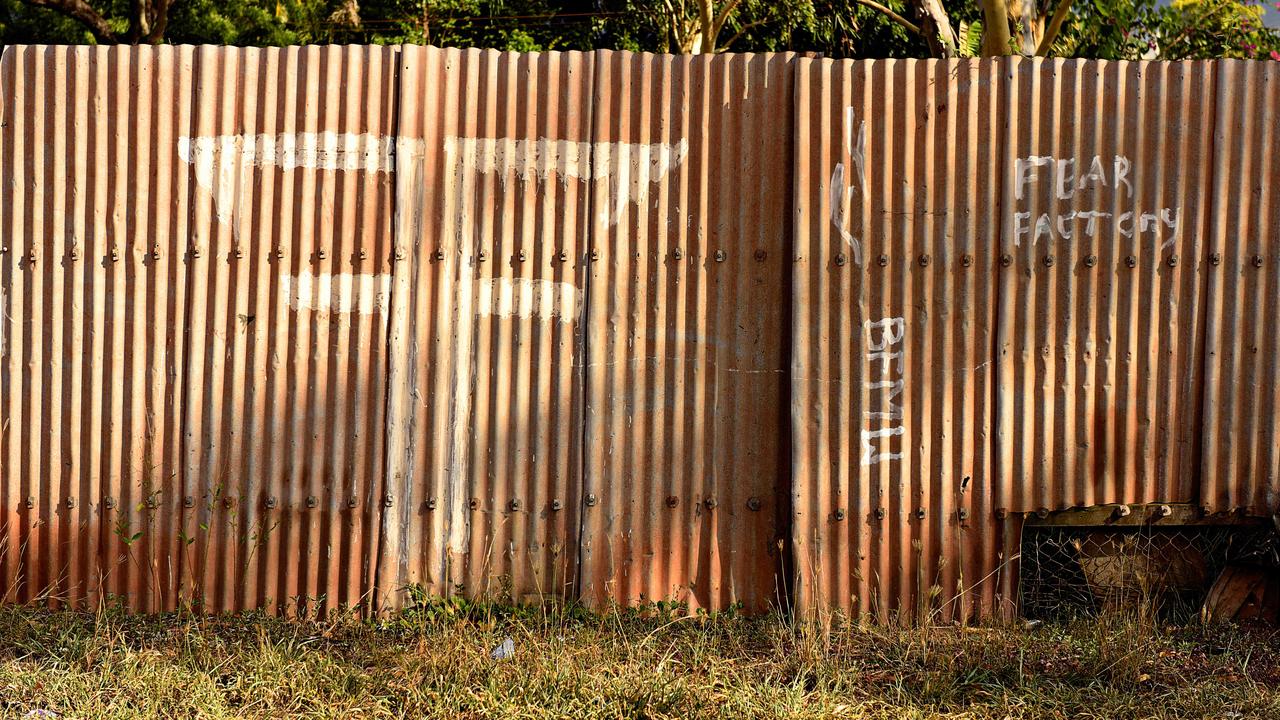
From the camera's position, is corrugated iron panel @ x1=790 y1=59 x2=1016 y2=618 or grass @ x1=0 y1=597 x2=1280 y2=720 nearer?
grass @ x1=0 y1=597 x2=1280 y2=720

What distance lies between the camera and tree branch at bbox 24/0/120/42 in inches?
472

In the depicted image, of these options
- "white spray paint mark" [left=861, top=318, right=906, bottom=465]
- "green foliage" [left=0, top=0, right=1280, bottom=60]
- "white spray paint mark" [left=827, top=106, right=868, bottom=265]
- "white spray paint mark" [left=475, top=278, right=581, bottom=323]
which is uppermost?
"green foliage" [left=0, top=0, right=1280, bottom=60]

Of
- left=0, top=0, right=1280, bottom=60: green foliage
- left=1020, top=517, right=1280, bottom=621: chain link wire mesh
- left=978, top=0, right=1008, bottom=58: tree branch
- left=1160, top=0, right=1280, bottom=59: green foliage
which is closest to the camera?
left=1020, top=517, right=1280, bottom=621: chain link wire mesh

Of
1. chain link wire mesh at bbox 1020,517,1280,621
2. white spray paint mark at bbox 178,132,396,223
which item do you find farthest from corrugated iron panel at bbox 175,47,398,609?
chain link wire mesh at bbox 1020,517,1280,621

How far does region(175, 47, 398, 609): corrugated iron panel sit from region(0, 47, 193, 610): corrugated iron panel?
108mm

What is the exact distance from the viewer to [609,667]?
3.61m

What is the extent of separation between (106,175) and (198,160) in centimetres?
39

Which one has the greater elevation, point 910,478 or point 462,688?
point 910,478

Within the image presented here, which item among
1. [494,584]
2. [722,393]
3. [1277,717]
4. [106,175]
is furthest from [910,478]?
[106,175]

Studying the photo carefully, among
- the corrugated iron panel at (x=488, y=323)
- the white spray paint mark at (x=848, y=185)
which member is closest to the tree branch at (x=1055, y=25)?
the white spray paint mark at (x=848, y=185)

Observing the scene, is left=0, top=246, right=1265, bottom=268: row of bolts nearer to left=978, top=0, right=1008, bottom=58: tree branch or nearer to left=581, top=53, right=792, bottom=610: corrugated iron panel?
left=581, top=53, right=792, bottom=610: corrugated iron panel

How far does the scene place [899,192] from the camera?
424cm

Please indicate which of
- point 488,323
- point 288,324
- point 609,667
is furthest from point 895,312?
point 288,324

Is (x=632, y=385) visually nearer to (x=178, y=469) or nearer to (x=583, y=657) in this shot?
(x=583, y=657)
